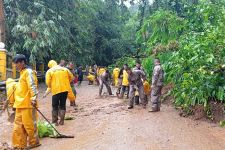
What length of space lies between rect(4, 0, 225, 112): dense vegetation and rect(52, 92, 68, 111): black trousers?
3.40 metres

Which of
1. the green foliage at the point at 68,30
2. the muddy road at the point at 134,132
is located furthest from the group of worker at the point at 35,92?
the green foliage at the point at 68,30

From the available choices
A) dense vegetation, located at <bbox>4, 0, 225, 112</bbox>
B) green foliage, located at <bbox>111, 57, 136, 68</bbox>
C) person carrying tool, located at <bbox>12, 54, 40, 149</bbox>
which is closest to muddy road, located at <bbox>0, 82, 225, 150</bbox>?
person carrying tool, located at <bbox>12, 54, 40, 149</bbox>

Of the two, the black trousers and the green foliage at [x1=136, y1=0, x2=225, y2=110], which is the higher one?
the green foliage at [x1=136, y1=0, x2=225, y2=110]

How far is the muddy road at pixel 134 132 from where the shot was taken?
812 centimetres

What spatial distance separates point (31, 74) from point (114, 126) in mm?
3201

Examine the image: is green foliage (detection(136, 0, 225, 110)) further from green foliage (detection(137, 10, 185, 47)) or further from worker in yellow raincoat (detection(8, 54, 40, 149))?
worker in yellow raincoat (detection(8, 54, 40, 149))

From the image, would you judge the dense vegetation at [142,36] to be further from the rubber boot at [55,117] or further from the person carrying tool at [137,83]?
the rubber boot at [55,117]

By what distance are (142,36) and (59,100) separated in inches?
509

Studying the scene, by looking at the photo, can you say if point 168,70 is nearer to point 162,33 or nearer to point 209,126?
point 162,33

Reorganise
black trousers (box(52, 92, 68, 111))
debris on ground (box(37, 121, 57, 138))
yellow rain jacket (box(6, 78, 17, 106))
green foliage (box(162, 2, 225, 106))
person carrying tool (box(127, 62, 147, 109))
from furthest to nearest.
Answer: person carrying tool (box(127, 62, 147, 109)) < green foliage (box(162, 2, 225, 106)) < black trousers (box(52, 92, 68, 111)) < debris on ground (box(37, 121, 57, 138)) < yellow rain jacket (box(6, 78, 17, 106))

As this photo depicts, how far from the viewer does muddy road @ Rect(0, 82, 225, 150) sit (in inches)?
320

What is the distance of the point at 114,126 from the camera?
1044cm

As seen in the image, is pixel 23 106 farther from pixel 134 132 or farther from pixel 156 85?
pixel 156 85

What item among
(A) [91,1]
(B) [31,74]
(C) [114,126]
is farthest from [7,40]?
(B) [31,74]
